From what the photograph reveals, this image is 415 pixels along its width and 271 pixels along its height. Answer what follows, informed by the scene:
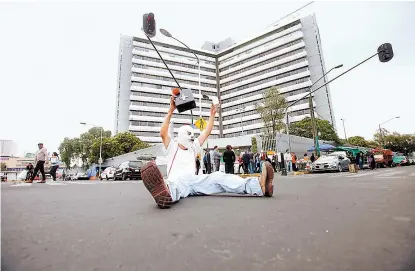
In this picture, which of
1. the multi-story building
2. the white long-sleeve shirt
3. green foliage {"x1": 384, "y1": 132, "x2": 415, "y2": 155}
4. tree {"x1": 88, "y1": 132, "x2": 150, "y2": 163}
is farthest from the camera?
the multi-story building

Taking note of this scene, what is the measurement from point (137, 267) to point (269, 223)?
95 centimetres

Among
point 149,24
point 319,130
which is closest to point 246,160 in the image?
point 149,24

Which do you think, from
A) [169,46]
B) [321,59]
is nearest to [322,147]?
[321,59]

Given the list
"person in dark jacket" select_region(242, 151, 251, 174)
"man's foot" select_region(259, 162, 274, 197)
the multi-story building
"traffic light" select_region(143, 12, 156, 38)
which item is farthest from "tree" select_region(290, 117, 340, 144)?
"man's foot" select_region(259, 162, 274, 197)

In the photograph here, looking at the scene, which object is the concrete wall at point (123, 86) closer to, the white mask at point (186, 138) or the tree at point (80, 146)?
the tree at point (80, 146)

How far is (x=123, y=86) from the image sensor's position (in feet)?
194

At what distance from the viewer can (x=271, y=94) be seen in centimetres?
2920

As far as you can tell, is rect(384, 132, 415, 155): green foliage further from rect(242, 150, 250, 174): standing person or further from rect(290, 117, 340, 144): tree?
rect(242, 150, 250, 174): standing person

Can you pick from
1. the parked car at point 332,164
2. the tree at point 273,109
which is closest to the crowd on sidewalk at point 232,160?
the parked car at point 332,164

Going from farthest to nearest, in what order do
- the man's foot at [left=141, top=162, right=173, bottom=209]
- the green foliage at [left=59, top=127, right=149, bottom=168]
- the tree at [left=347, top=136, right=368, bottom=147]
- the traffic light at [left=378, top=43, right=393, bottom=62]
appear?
the tree at [left=347, top=136, right=368, bottom=147], the green foliage at [left=59, top=127, right=149, bottom=168], the traffic light at [left=378, top=43, right=393, bottom=62], the man's foot at [left=141, top=162, right=173, bottom=209]

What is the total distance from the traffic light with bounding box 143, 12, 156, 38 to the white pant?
4.36 m

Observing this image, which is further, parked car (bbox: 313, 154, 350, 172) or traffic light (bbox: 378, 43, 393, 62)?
parked car (bbox: 313, 154, 350, 172)

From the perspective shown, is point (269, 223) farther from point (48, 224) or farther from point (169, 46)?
point (169, 46)

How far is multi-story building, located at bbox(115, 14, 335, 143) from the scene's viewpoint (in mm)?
55625
